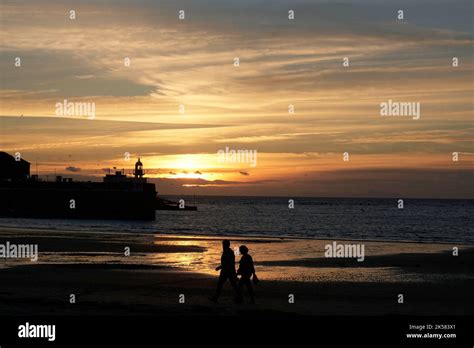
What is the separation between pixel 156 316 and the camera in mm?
19906

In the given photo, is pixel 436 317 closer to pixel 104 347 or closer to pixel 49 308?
pixel 104 347

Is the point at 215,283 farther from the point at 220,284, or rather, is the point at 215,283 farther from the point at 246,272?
the point at 246,272

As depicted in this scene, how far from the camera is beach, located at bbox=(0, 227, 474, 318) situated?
21.8 metres

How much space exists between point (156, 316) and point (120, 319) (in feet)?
3.93

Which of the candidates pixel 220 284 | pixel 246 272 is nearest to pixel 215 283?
pixel 220 284

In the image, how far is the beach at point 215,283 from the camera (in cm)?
2177

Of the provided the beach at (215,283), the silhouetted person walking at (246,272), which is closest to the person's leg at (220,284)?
the beach at (215,283)

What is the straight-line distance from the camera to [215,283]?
2777 centimetres

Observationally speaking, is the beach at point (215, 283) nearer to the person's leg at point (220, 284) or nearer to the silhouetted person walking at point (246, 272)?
the person's leg at point (220, 284)

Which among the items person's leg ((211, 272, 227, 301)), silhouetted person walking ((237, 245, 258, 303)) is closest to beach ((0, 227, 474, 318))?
person's leg ((211, 272, 227, 301))

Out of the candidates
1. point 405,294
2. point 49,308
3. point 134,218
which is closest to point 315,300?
point 405,294

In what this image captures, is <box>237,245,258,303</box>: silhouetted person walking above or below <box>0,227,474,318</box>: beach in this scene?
above

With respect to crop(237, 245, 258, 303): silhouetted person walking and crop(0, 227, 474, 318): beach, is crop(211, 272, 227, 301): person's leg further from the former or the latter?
crop(237, 245, 258, 303): silhouetted person walking

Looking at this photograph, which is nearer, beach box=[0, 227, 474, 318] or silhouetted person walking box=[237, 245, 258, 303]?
beach box=[0, 227, 474, 318]
